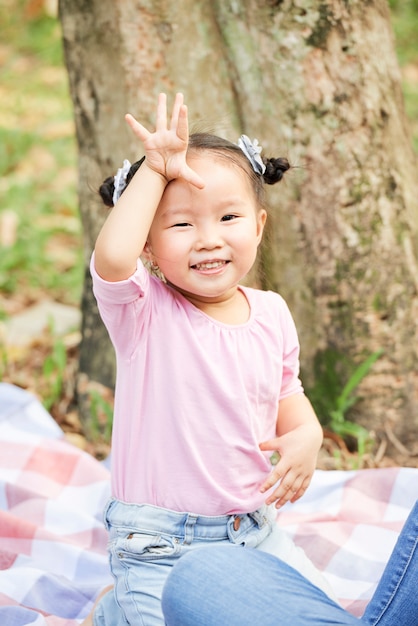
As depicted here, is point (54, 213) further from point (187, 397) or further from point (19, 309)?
point (187, 397)

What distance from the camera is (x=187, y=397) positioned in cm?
156

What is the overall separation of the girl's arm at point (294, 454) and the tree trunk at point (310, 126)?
563 mm

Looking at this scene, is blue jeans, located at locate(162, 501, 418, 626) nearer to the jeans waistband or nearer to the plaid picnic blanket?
the jeans waistband

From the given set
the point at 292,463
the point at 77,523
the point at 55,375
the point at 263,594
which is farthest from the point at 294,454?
the point at 55,375

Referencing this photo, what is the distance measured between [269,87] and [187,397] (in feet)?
3.47

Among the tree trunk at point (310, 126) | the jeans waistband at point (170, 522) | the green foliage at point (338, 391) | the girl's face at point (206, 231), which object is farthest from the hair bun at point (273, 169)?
the green foliage at point (338, 391)

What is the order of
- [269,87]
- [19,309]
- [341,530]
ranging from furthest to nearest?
[19,309], [269,87], [341,530]

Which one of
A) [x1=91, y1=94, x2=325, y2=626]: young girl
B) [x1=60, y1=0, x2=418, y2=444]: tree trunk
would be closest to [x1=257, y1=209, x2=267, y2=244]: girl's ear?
[x1=91, y1=94, x2=325, y2=626]: young girl

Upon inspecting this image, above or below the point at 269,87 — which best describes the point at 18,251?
below

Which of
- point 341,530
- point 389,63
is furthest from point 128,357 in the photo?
point 389,63

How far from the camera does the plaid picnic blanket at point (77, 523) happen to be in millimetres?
1849

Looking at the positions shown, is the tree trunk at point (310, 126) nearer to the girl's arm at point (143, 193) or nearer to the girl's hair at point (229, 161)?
the girl's hair at point (229, 161)

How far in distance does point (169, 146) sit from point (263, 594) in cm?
75

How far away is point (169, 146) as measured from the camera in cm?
147
